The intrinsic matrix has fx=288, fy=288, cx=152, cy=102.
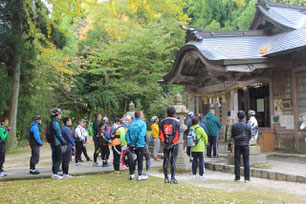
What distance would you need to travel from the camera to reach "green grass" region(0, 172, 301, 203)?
5.59m

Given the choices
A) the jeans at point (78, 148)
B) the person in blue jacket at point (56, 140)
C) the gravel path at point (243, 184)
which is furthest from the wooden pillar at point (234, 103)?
the person in blue jacket at point (56, 140)

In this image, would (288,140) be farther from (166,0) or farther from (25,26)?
(25,26)

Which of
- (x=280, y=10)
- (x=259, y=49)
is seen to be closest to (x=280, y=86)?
(x=259, y=49)

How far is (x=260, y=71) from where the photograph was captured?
12055 mm

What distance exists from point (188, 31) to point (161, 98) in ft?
31.4

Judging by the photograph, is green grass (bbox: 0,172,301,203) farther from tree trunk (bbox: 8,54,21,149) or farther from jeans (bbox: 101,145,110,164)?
tree trunk (bbox: 8,54,21,149)

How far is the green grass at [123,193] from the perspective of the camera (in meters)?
5.59

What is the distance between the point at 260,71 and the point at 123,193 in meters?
8.46

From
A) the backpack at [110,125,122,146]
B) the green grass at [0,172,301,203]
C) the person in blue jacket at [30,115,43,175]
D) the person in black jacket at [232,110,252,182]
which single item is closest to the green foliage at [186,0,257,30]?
the backpack at [110,125,122,146]

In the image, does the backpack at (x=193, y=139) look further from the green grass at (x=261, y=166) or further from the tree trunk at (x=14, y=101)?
the tree trunk at (x=14, y=101)

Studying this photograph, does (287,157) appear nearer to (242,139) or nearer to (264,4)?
(242,139)

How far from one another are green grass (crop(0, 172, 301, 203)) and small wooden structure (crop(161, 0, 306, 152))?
5.71 metres

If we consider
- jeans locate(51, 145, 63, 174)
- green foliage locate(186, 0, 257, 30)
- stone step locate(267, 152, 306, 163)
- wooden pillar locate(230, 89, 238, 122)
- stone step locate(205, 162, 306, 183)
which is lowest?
stone step locate(205, 162, 306, 183)

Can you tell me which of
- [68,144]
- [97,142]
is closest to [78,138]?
[97,142]
